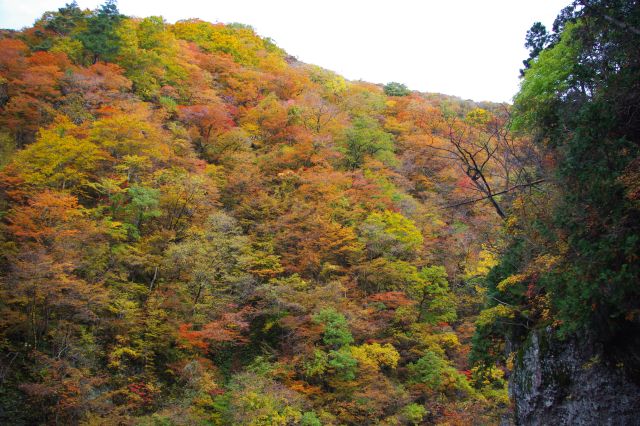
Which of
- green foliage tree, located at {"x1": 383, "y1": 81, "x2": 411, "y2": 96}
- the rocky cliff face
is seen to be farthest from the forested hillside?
green foliage tree, located at {"x1": 383, "y1": 81, "x2": 411, "y2": 96}

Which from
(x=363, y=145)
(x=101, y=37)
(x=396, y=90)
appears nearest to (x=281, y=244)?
(x=363, y=145)

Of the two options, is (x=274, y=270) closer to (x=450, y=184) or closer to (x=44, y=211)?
(x=44, y=211)

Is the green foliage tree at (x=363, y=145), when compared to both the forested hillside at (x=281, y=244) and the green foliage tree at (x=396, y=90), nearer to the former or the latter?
the forested hillside at (x=281, y=244)

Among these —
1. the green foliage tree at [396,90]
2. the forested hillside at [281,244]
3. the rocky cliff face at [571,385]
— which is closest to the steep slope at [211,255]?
the forested hillside at [281,244]

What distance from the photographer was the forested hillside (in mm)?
7508

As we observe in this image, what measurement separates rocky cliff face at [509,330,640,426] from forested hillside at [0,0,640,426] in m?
0.43

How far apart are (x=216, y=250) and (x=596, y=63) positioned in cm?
1415

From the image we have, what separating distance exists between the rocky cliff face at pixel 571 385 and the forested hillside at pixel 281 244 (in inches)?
16.9

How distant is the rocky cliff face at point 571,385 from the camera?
7.79 metres

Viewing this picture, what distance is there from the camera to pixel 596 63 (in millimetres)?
8289

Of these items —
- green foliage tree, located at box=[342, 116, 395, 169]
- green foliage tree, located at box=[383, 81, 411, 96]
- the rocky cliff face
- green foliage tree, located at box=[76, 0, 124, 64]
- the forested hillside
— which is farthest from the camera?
green foliage tree, located at box=[383, 81, 411, 96]

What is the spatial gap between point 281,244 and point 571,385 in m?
13.0

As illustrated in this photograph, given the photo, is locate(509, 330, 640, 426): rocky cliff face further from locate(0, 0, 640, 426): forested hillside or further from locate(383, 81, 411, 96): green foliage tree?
locate(383, 81, 411, 96): green foliage tree

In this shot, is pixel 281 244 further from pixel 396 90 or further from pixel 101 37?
pixel 396 90
